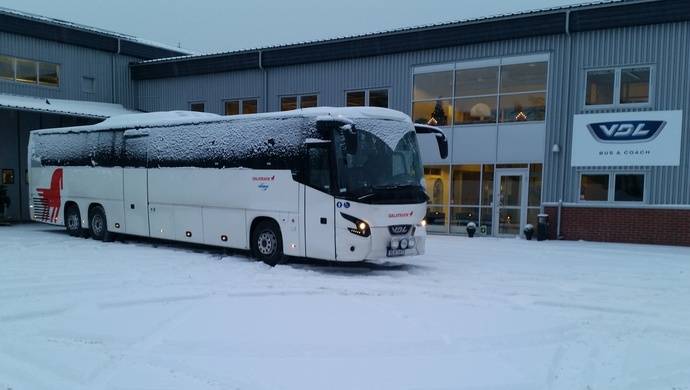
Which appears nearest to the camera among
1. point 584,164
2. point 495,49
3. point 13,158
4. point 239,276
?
point 239,276

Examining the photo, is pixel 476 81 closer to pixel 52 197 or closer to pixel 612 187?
pixel 612 187

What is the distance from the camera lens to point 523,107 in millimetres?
17125

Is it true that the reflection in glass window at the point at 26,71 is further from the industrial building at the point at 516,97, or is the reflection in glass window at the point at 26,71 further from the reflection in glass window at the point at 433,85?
the reflection in glass window at the point at 433,85

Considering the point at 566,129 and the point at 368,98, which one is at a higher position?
the point at 368,98

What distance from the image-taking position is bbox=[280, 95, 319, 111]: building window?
20.9m

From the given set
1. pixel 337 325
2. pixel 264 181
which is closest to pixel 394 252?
pixel 264 181

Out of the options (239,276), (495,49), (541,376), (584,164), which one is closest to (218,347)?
(541,376)

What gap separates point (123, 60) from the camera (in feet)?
80.4

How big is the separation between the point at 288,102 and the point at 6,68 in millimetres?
10802

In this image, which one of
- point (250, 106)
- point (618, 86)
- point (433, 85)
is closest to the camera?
point (618, 86)

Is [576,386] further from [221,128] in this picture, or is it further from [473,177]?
[473,177]

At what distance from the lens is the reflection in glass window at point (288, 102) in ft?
69.8

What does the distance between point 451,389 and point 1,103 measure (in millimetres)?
18246

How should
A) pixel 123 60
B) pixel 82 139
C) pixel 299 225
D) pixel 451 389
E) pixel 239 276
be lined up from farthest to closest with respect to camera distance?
pixel 123 60 → pixel 82 139 → pixel 299 225 → pixel 239 276 → pixel 451 389
